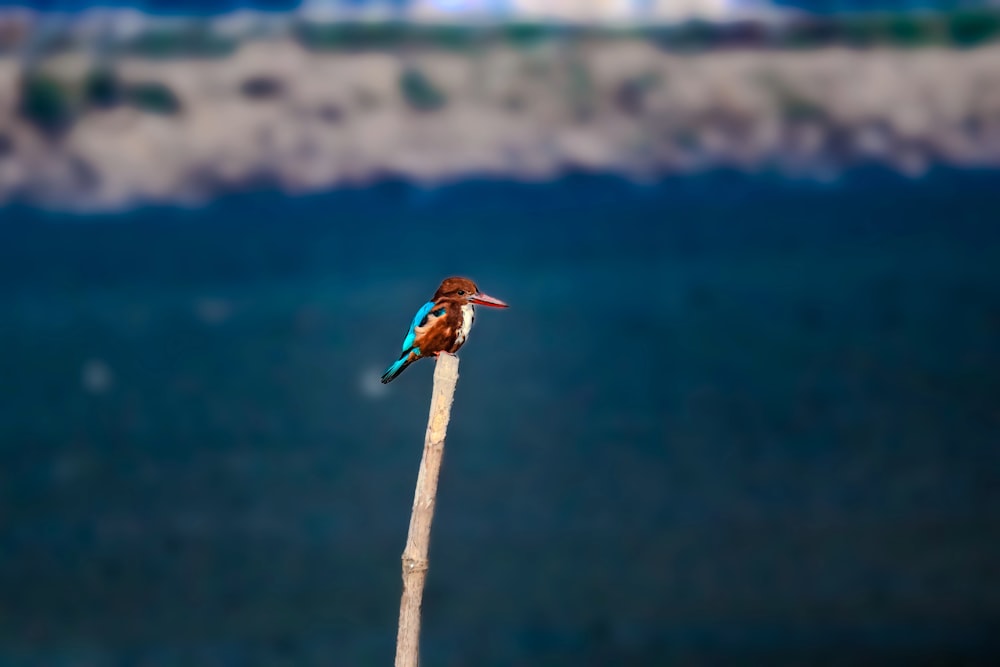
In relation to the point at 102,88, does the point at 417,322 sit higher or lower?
lower

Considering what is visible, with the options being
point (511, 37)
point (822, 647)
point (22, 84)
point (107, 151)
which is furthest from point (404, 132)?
point (822, 647)

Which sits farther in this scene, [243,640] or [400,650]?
[243,640]

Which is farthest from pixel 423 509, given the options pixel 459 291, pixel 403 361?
pixel 459 291

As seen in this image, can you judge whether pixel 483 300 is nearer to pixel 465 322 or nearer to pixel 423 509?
pixel 465 322

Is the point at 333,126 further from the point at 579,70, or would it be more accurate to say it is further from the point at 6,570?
the point at 6,570

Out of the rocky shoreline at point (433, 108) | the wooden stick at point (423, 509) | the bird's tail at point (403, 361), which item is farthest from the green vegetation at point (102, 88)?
the wooden stick at point (423, 509)
